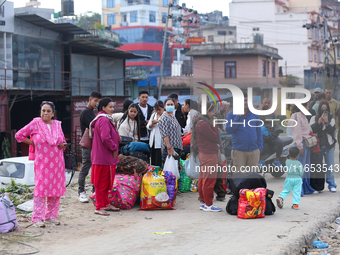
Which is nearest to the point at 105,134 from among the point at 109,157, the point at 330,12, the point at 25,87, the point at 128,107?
the point at 109,157

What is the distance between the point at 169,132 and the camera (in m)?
8.04

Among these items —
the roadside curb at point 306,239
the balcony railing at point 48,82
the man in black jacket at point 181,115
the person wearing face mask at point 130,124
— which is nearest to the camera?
the roadside curb at point 306,239

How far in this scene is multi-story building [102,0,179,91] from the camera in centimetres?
5966

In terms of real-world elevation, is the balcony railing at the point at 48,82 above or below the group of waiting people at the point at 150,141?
above

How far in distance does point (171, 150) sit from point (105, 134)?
5.15 feet

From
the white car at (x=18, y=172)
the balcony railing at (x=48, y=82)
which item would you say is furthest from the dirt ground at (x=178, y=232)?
the balcony railing at (x=48, y=82)

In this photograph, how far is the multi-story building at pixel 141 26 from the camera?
59656 millimetres

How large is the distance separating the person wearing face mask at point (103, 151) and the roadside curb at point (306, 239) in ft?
9.43

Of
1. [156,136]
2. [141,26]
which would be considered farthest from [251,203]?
[141,26]

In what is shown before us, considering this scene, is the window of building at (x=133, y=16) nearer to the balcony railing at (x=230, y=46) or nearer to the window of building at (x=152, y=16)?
the window of building at (x=152, y=16)

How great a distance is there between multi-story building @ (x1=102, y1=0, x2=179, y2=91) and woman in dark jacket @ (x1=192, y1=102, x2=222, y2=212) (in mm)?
48198

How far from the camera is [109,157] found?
6.84 meters

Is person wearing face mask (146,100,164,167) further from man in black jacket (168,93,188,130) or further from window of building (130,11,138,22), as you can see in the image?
window of building (130,11,138,22)

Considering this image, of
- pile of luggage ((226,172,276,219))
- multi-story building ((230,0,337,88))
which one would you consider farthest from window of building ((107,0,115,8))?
pile of luggage ((226,172,276,219))
